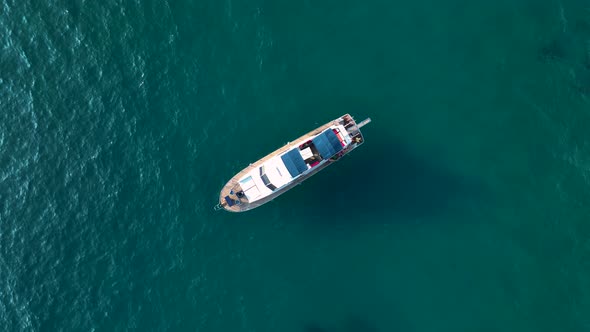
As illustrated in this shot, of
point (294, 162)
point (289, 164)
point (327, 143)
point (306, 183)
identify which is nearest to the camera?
point (289, 164)

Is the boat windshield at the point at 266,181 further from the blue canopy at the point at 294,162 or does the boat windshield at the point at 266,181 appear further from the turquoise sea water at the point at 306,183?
the turquoise sea water at the point at 306,183

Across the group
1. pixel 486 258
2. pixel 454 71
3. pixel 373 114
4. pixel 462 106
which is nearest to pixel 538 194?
pixel 486 258

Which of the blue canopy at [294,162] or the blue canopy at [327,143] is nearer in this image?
the blue canopy at [294,162]

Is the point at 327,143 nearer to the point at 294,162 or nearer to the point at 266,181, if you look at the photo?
the point at 294,162

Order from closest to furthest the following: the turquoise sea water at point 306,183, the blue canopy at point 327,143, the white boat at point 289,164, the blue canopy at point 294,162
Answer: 1. the blue canopy at point 294,162
2. the white boat at point 289,164
3. the turquoise sea water at point 306,183
4. the blue canopy at point 327,143

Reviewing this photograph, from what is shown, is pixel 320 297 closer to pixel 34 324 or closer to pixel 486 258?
pixel 486 258

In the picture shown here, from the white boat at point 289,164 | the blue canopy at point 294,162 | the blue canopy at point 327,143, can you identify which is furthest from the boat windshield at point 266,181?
the blue canopy at point 327,143

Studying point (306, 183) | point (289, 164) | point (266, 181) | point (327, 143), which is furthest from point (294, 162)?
point (306, 183)

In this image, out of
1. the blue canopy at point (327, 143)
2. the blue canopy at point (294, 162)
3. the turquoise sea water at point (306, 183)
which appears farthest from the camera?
the blue canopy at point (327, 143)
